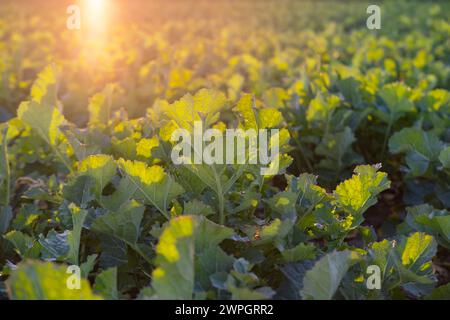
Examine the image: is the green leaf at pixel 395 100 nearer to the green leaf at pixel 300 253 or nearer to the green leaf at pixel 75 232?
the green leaf at pixel 300 253

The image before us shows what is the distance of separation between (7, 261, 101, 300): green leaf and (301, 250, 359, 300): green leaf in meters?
0.47

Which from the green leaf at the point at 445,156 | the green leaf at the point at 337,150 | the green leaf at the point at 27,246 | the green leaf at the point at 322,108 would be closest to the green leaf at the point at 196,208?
the green leaf at the point at 27,246

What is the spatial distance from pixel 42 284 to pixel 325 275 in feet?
1.99

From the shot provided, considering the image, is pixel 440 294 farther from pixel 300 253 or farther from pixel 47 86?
pixel 47 86

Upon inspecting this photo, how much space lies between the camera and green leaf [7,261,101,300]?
1.14 meters

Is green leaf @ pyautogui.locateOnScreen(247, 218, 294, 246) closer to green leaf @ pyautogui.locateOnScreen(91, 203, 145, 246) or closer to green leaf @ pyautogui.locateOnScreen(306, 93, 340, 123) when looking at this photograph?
green leaf @ pyautogui.locateOnScreen(91, 203, 145, 246)

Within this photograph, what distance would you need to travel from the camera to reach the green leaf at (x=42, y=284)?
1.14 meters

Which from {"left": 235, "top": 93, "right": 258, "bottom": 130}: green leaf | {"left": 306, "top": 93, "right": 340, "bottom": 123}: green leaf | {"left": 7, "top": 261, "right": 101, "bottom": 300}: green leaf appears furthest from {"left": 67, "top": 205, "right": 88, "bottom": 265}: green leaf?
{"left": 306, "top": 93, "right": 340, "bottom": 123}: green leaf

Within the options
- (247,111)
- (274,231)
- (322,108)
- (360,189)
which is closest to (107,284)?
(274,231)

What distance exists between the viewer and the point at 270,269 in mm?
1621
